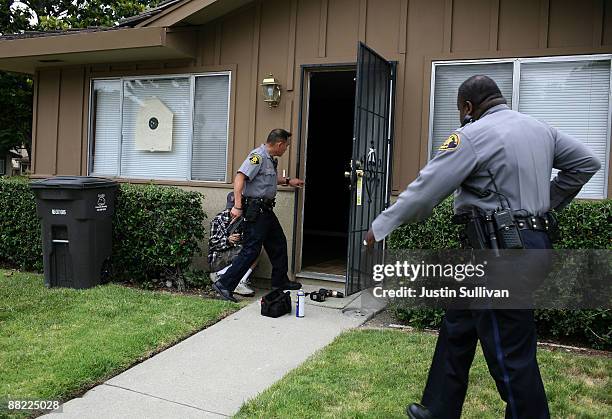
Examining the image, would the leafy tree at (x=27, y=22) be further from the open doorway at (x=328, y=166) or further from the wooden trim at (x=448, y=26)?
the wooden trim at (x=448, y=26)

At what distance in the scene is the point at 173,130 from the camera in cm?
738

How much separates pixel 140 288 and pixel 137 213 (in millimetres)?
853

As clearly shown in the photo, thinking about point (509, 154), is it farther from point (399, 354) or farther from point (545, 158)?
point (399, 354)

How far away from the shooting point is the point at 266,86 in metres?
6.57

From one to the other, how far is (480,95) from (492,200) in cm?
55

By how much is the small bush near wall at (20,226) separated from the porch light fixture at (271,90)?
3270 millimetres

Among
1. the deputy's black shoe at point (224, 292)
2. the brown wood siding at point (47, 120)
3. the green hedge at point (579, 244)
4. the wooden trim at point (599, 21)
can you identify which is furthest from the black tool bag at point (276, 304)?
the brown wood siding at point (47, 120)

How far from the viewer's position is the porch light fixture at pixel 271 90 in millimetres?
6527

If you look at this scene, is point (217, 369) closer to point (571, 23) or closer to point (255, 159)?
point (255, 159)

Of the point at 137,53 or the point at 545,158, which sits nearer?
the point at 545,158

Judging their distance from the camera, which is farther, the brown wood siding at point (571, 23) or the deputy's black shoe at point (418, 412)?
the brown wood siding at point (571, 23)

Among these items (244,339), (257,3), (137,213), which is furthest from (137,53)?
(244,339)

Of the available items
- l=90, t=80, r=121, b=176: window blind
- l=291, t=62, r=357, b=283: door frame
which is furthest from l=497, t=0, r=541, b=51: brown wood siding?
l=90, t=80, r=121, b=176: window blind

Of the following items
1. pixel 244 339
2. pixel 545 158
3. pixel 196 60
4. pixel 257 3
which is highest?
pixel 257 3
